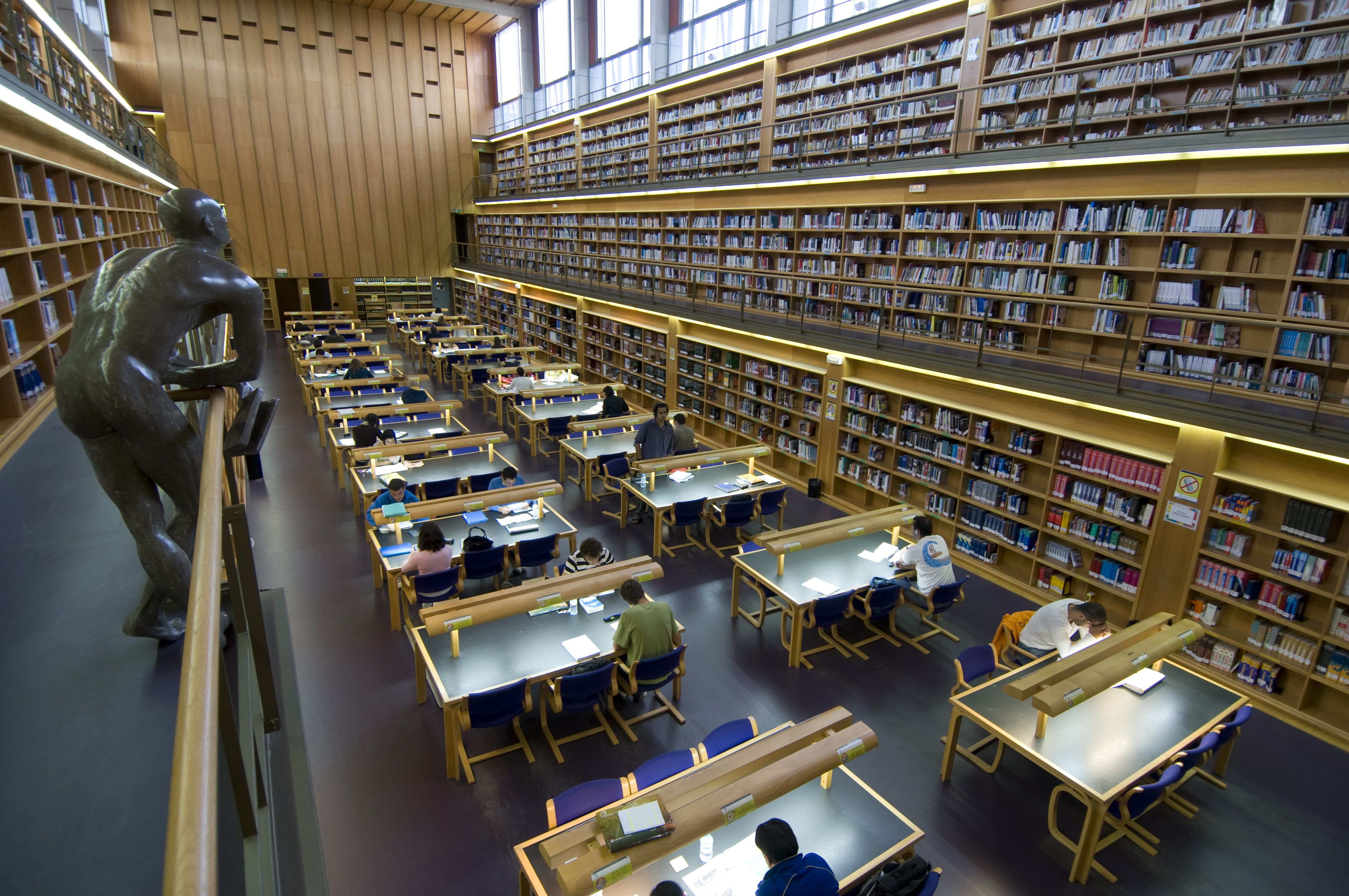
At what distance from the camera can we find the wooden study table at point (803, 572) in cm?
538

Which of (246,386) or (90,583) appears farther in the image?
(90,583)

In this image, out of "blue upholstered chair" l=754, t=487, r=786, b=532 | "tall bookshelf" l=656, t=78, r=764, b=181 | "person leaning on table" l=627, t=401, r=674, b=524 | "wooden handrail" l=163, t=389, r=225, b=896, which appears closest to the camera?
"wooden handrail" l=163, t=389, r=225, b=896

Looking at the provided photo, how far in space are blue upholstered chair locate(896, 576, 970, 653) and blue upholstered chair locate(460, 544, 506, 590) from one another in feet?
11.4

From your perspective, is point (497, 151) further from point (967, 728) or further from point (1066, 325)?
point (967, 728)

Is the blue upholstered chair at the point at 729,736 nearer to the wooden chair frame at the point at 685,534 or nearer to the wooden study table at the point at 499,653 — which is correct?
the wooden study table at the point at 499,653

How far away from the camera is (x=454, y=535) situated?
6.20 meters

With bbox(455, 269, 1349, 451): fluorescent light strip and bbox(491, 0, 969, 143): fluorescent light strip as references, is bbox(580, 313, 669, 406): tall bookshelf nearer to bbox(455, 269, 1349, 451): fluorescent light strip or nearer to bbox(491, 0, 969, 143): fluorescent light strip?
bbox(455, 269, 1349, 451): fluorescent light strip

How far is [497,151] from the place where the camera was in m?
21.5

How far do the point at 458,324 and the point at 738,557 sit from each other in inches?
520

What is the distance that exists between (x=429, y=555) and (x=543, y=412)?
16.3 ft

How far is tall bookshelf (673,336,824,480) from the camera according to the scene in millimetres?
9086

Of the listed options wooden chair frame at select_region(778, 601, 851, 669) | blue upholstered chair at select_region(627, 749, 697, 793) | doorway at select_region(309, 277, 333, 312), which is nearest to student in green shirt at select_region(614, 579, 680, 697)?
blue upholstered chair at select_region(627, 749, 697, 793)

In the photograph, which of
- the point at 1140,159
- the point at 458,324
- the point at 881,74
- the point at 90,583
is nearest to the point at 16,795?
the point at 90,583

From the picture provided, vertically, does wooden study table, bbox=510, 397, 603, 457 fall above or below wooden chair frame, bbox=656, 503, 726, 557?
above
